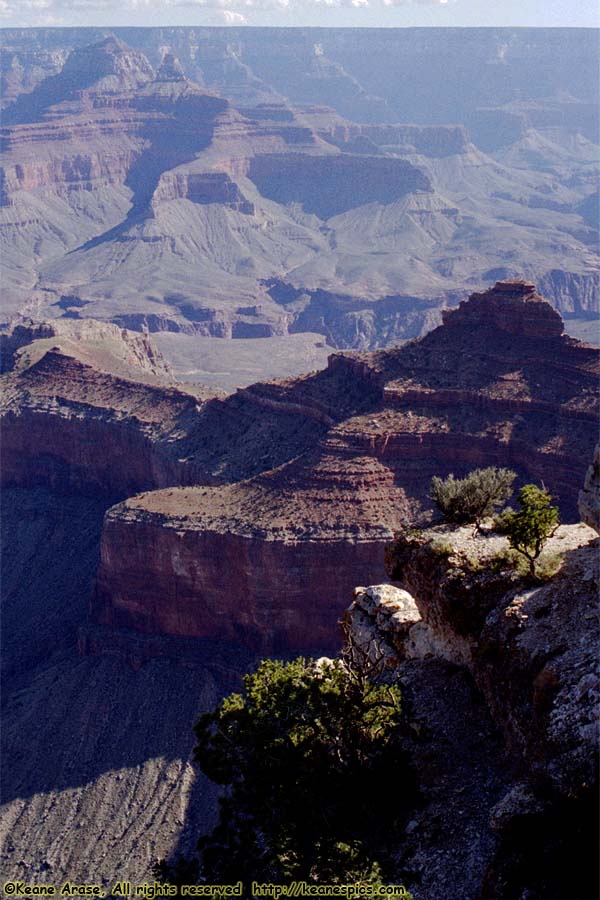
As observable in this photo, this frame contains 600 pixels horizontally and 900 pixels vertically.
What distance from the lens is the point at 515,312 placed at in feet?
201

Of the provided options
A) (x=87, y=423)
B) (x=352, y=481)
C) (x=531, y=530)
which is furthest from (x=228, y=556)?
(x=531, y=530)

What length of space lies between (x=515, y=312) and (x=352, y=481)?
48.0 ft

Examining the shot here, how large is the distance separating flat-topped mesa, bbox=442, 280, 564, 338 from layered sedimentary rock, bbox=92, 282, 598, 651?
8 centimetres

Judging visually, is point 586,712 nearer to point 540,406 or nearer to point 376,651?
point 376,651

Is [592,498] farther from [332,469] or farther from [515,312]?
[515,312]

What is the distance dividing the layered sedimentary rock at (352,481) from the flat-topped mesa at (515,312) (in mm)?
81

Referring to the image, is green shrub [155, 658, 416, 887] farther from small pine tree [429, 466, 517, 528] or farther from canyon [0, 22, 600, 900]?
small pine tree [429, 466, 517, 528]

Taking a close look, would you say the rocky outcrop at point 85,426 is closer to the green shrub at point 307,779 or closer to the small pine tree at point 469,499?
the small pine tree at point 469,499

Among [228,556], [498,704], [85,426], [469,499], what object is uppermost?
[469,499]

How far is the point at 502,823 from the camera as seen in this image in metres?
19.3

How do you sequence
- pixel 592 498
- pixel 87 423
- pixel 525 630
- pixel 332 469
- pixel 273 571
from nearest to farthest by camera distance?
pixel 525 630, pixel 592 498, pixel 273 571, pixel 332 469, pixel 87 423

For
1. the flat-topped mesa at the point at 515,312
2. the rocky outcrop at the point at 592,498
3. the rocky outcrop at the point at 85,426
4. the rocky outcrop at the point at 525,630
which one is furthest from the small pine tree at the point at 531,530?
the rocky outcrop at the point at 85,426

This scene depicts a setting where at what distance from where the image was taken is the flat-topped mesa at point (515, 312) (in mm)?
60812

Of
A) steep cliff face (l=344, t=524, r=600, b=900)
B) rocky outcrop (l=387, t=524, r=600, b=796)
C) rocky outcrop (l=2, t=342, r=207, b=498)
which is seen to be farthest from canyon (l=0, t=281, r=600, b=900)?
rocky outcrop (l=387, t=524, r=600, b=796)
